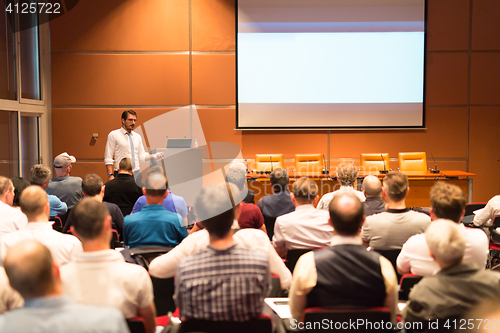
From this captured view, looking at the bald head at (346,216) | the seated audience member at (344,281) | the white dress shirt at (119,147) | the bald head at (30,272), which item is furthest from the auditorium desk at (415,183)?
the bald head at (30,272)

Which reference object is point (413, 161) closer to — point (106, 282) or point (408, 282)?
point (408, 282)

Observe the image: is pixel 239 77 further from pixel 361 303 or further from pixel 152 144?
pixel 361 303

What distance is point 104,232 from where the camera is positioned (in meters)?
1.62

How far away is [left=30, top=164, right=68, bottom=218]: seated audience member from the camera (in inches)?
138

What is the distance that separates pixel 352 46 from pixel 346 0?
83 centimetres

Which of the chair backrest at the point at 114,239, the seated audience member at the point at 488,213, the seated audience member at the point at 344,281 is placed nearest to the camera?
the seated audience member at the point at 344,281

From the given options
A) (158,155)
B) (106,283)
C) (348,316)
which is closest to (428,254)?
(348,316)

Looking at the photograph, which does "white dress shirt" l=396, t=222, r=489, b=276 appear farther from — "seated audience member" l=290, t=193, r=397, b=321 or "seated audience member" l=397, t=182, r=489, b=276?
"seated audience member" l=290, t=193, r=397, b=321

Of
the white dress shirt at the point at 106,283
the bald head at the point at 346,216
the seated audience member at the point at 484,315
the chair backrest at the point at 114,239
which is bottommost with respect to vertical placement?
the chair backrest at the point at 114,239

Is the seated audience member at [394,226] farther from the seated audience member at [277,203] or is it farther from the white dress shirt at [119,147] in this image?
the white dress shirt at [119,147]

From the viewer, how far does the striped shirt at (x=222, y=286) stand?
4.87ft

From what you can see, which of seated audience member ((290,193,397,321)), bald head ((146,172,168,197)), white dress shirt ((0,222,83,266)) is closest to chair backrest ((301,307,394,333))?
seated audience member ((290,193,397,321))

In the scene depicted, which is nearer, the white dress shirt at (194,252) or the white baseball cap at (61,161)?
the white dress shirt at (194,252)

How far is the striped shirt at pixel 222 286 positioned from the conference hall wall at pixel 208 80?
5.87m
